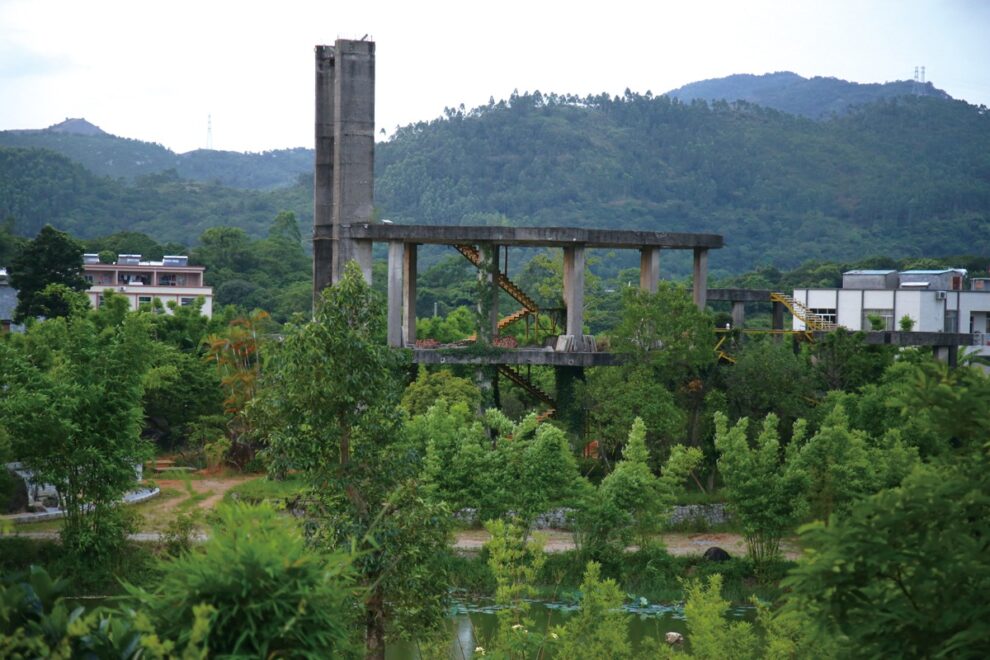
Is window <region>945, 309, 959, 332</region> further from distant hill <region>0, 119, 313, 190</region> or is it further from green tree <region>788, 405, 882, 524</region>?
distant hill <region>0, 119, 313, 190</region>

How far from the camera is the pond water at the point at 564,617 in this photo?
70.7 feet

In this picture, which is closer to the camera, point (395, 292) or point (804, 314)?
point (395, 292)

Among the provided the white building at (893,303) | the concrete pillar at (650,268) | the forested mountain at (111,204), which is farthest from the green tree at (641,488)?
the forested mountain at (111,204)

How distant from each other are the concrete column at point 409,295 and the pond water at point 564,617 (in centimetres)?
1229

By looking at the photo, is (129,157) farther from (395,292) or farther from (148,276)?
(395,292)

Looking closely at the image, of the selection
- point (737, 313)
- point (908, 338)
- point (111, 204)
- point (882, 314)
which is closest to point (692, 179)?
point (111, 204)

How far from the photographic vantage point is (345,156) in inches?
1356

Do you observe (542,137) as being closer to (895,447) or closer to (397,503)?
(895,447)

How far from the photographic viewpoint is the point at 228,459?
1305 inches

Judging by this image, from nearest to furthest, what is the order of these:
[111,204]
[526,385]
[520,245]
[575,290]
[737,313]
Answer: [575,290] < [520,245] < [526,385] < [737,313] < [111,204]

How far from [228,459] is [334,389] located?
1975 cm

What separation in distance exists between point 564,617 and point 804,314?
23448 millimetres

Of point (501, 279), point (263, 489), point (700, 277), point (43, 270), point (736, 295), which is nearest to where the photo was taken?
point (263, 489)

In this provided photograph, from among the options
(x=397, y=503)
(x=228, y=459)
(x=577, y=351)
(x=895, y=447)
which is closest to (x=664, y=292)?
(x=577, y=351)
